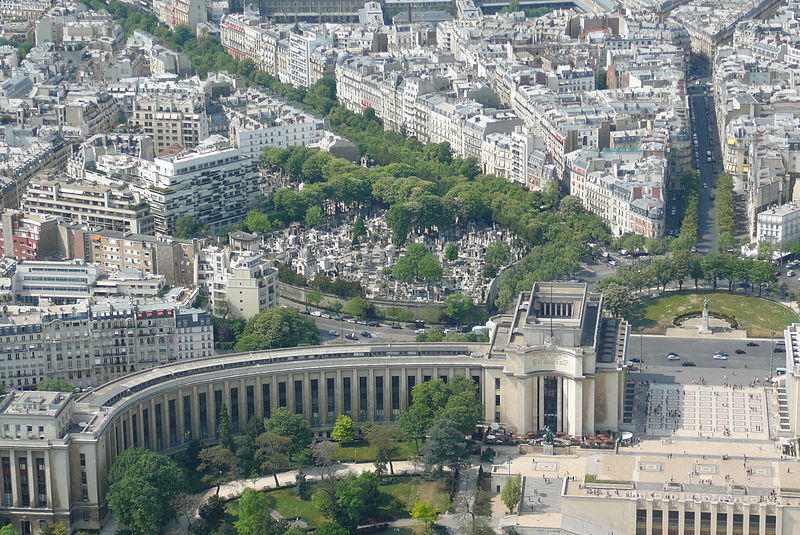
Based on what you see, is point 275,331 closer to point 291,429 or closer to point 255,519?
point 291,429

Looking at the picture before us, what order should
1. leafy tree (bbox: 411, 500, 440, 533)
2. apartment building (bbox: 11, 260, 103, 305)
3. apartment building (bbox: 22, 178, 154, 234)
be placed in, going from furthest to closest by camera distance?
apartment building (bbox: 22, 178, 154, 234), apartment building (bbox: 11, 260, 103, 305), leafy tree (bbox: 411, 500, 440, 533)

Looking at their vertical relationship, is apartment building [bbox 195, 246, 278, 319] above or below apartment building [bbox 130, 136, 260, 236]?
below

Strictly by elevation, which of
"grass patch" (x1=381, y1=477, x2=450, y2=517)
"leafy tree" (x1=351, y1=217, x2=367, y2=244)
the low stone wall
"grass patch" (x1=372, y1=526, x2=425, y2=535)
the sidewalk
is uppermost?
"leafy tree" (x1=351, y1=217, x2=367, y2=244)

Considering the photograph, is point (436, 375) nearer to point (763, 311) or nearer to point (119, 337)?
point (119, 337)

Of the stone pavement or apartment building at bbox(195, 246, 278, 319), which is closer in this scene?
the stone pavement

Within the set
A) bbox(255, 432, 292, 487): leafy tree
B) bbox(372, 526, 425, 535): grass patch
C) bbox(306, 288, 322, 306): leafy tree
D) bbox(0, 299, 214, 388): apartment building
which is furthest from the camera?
bbox(306, 288, 322, 306): leafy tree

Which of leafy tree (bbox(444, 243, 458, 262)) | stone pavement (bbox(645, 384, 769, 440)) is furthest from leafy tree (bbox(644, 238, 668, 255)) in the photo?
stone pavement (bbox(645, 384, 769, 440))

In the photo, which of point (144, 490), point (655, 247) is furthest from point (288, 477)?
point (655, 247)

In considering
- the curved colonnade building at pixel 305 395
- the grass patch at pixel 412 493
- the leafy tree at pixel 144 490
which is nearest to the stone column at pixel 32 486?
the curved colonnade building at pixel 305 395

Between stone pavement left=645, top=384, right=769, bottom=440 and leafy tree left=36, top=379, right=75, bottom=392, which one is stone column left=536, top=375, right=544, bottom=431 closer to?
stone pavement left=645, top=384, right=769, bottom=440
